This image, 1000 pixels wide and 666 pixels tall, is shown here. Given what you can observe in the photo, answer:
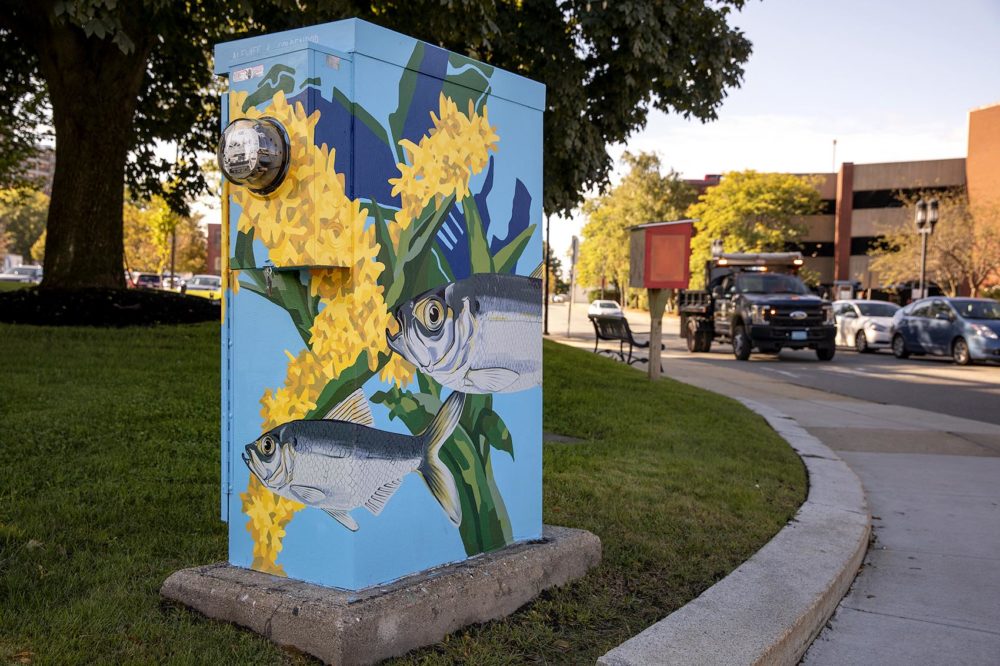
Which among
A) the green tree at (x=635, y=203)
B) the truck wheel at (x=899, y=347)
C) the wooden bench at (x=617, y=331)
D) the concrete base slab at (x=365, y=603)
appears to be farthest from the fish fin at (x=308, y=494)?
the green tree at (x=635, y=203)

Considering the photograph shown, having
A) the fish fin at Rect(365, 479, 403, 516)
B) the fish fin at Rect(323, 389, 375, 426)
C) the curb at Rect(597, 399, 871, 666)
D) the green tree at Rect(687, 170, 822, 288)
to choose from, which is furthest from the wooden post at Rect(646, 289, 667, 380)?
the green tree at Rect(687, 170, 822, 288)

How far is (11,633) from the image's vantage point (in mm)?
3076

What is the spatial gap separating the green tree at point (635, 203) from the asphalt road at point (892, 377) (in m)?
39.8

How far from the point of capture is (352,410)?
316 centimetres

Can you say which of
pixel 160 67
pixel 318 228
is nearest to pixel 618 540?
pixel 318 228

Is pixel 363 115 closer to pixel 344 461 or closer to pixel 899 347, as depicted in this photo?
pixel 344 461

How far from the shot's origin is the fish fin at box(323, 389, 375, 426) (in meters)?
3.15

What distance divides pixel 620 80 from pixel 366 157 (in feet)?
28.9

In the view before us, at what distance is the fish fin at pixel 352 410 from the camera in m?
3.15

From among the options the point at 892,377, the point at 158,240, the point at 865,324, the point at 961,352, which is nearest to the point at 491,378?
the point at 892,377

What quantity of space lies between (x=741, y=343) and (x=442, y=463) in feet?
65.9

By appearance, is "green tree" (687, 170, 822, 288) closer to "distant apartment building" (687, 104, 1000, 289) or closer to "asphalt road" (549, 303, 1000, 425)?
"distant apartment building" (687, 104, 1000, 289)

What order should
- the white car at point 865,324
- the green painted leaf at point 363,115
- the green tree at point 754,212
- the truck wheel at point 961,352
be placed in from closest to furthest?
the green painted leaf at point 363,115, the truck wheel at point 961,352, the white car at point 865,324, the green tree at point 754,212

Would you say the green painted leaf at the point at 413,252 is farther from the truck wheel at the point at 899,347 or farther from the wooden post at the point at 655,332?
the truck wheel at the point at 899,347
